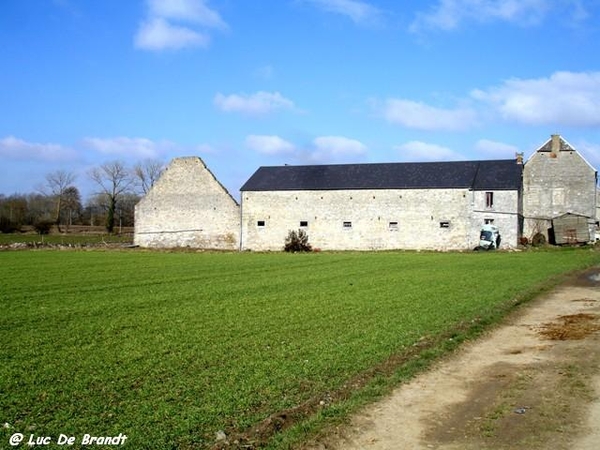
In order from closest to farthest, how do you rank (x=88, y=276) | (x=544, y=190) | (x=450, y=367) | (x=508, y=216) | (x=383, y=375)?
(x=383, y=375), (x=450, y=367), (x=88, y=276), (x=508, y=216), (x=544, y=190)

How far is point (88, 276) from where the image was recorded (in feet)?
67.8

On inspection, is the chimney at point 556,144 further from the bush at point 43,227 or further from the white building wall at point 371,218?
the bush at point 43,227

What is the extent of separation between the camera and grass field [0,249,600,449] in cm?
558

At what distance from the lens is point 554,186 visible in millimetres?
47156

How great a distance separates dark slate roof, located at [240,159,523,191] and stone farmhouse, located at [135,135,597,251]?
0.07 m

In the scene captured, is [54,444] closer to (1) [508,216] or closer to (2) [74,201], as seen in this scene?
(1) [508,216]

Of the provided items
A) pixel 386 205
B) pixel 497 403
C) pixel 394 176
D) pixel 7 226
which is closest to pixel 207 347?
pixel 497 403

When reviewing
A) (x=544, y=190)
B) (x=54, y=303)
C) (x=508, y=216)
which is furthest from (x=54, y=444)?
(x=544, y=190)

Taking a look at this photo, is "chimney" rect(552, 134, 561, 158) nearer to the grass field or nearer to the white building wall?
the white building wall

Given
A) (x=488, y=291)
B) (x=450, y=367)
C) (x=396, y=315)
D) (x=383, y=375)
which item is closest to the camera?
(x=383, y=375)

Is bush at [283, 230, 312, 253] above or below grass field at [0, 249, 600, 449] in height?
above

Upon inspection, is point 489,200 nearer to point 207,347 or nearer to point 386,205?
point 386,205

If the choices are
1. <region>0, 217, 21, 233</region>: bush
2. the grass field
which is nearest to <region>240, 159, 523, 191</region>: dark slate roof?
the grass field

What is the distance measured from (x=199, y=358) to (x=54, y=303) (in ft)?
23.2
